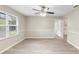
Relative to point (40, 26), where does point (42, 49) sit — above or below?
below

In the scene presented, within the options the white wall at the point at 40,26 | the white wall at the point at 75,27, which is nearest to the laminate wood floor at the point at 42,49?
the white wall at the point at 75,27

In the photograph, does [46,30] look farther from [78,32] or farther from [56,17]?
[78,32]

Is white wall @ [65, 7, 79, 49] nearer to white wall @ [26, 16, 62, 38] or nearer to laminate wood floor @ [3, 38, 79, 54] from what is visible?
laminate wood floor @ [3, 38, 79, 54]

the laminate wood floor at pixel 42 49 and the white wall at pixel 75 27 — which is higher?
the white wall at pixel 75 27

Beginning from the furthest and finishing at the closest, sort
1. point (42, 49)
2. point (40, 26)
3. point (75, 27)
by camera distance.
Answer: point (40, 26)
point (75, 27)
point (42, 49)

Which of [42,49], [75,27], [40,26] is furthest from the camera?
[40,26]

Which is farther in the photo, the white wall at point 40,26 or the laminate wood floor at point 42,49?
the white wall at point 40,26

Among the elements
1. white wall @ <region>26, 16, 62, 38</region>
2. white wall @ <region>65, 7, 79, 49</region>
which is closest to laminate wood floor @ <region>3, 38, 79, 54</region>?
white wall @ <region>65, 7, 79, 49</region>

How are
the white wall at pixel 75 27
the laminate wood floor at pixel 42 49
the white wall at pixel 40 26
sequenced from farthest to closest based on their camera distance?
the white wall at pixel 40 26
the white wall at pixel 75 27
the laminate wood floor at pixel 42 49

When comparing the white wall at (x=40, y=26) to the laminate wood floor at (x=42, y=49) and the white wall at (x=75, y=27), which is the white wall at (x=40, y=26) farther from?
the laminate wood floor at (x=42, y=49)

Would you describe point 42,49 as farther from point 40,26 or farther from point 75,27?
point 40,26

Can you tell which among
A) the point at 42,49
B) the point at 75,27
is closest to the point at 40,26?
the point at 75,27
